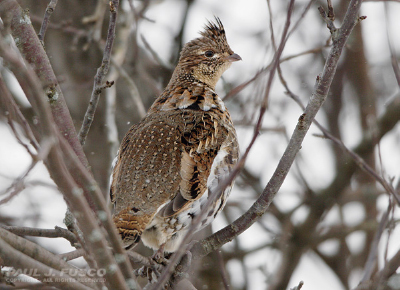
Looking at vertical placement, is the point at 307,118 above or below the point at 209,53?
below

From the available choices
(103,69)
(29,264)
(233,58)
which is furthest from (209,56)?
(29,264)

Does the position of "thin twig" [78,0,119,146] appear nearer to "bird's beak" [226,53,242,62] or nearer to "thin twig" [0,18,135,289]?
"thin twig" [0,18,135,289]

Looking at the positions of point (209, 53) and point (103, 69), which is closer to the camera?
point (103, 69)

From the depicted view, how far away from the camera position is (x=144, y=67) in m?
8.52

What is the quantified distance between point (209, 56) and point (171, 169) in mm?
2087

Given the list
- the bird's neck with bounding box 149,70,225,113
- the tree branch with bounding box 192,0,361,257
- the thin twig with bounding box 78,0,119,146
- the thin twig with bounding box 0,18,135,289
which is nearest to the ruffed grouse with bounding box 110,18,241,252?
the bird's neck with bounding box 149,70,225,113

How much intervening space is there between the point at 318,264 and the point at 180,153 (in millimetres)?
4552

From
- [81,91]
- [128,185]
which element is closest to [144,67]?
[81,91]

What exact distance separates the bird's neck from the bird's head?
129 mm

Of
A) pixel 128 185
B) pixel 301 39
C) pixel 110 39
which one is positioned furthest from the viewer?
pixel 301 39

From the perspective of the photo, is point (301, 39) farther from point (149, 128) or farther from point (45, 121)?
point (45, 121)

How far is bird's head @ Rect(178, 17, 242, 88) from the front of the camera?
6.19 meters

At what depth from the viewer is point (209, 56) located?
6254 mm

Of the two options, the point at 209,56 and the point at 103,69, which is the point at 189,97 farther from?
the point at 103,69
